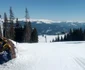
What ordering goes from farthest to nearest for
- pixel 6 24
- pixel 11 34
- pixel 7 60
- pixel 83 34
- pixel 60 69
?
pixel 83 34 < pixel 6 24 < pixel 11 34 < pixel 7 60 < pixel 60 69

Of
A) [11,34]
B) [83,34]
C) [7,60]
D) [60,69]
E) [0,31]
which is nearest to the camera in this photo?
[60,69]

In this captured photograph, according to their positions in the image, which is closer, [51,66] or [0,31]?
[51,66]

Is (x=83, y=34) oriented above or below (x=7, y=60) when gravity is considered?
below

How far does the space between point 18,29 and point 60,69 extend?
52.4 meters

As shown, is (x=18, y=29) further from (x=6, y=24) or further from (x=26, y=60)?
(x=26, y=60)

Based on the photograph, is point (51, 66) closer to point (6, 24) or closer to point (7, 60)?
point (7, 60)

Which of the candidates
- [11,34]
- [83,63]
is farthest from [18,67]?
[11,34]

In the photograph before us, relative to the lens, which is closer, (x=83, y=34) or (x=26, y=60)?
(x=26, y=60)

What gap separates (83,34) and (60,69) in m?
72.6

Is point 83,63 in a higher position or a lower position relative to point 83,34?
higher

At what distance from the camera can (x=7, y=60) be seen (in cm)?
1595

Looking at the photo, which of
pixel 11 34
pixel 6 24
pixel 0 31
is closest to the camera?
pixel 0 31

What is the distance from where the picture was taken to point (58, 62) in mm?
16703

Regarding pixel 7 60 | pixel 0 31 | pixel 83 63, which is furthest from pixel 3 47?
pixel 0 31
